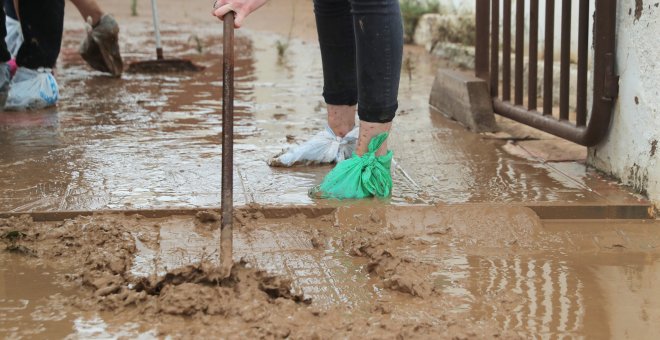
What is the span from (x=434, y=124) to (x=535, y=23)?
2.20 ft

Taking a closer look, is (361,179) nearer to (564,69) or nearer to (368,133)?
(368,133)

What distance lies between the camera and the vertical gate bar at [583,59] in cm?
301

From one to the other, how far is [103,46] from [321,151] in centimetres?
245

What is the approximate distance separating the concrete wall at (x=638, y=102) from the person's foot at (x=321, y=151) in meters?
0.87

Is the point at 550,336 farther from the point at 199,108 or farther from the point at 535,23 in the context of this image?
the point at 199,108

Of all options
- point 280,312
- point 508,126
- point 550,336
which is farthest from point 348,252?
point 508,126

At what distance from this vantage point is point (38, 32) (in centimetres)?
424

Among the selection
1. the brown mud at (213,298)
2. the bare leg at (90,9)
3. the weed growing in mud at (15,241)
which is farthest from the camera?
the bare leg at (90,9)

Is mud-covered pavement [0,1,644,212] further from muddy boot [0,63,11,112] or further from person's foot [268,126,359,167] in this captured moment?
muddy boot [0,63,11,112]

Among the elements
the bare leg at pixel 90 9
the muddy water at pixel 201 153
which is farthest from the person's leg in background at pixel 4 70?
the bare leg at pixel 90 9

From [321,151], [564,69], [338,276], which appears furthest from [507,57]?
[338,276]

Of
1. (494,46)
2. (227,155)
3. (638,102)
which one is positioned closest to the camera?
(227,155)

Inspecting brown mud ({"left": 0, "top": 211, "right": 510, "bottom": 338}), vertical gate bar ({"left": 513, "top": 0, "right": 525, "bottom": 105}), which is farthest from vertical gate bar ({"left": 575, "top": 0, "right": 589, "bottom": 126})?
brown mud ({"left": 0, "top": 211, "right": 510, "bottom": 338})

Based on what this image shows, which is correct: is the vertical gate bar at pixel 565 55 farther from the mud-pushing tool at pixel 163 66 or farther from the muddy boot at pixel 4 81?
the mud-pushing tool at pixel 163 66
